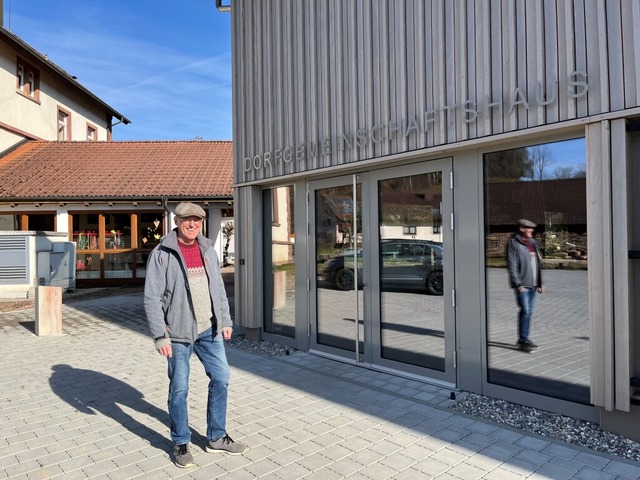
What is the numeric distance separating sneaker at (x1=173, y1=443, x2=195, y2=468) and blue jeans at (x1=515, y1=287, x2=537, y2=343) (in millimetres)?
3010

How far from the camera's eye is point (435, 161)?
518 centimetres

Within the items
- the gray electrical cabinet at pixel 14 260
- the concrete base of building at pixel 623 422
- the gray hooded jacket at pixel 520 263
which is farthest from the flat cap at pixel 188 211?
the gray electrical cabinet at pixel 14 260

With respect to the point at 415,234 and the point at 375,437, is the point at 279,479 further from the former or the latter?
the point at 415,234

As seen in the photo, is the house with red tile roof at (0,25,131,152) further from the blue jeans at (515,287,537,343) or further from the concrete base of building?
the concrete base of building

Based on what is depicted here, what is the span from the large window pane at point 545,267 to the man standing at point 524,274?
36 mm

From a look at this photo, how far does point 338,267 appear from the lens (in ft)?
20.7

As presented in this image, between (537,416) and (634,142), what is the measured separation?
236 cm

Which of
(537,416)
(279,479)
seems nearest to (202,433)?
(279,479)

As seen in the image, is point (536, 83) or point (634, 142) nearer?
point (634, 142)

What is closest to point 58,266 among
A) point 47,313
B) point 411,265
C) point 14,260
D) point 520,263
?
point 14,260

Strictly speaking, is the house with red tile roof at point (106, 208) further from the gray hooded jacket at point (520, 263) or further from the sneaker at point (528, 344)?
the sneaker at point (528, 344)

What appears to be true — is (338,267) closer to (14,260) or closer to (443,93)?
(443,93)

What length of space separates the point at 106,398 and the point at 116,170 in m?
14.5

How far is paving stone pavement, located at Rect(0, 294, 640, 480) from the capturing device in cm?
342
